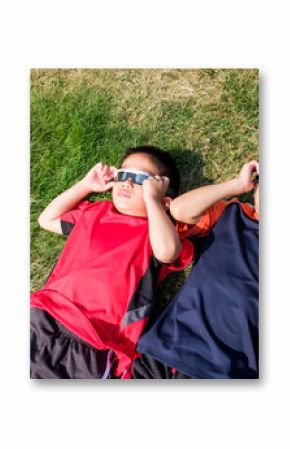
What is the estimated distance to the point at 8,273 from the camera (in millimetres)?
1951

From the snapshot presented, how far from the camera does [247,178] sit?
1953mm

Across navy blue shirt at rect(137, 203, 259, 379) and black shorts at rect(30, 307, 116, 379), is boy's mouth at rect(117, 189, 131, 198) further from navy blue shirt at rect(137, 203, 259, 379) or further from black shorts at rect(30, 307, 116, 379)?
black shorts at rect(30, 307, 116, 379)

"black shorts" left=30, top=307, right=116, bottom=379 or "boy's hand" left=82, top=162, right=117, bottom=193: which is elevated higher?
"boy's hand" left=82, top=162, right=117, bottom=193

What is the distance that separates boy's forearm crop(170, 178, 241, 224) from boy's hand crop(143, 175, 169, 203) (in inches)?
2.8

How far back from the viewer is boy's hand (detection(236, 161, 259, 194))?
1.94 metres

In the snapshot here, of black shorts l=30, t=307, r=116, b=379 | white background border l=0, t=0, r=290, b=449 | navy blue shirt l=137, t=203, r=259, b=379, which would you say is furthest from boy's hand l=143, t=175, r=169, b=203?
black shorts l=30, t=307, r=116, b=379

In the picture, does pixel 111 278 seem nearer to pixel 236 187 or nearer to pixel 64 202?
pixel 64 202

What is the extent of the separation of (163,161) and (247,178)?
369 mm

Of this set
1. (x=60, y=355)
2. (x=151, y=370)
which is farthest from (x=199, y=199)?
(x=60, y=355)

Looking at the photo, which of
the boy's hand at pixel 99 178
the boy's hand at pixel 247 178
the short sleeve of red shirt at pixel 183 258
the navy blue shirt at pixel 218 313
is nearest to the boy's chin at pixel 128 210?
the boy's hand at pixel 99 178
